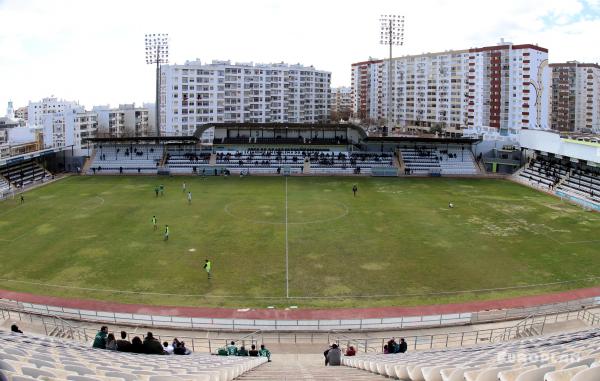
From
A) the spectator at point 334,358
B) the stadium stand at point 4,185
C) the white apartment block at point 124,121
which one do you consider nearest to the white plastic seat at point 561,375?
the spectator at point 334,358

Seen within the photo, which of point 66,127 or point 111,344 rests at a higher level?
point 66,127

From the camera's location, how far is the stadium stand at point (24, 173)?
5168 centimetres

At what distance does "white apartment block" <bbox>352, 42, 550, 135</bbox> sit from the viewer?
87125 millimetres

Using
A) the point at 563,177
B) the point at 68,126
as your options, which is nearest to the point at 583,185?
the point at 563,177

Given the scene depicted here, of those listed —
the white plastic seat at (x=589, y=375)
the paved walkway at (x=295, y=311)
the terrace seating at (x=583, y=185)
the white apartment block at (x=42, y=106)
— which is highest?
the white apartment block at (x=42, y=106)

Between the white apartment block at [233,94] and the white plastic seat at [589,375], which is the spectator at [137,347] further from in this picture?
the white apartment block at [233,94]

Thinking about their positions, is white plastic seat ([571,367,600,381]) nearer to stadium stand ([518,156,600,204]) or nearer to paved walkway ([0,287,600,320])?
paved walkway ([0,287,600,320])

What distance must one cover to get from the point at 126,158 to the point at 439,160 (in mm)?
38566

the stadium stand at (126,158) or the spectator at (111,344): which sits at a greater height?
the stadium stand at (126,158)

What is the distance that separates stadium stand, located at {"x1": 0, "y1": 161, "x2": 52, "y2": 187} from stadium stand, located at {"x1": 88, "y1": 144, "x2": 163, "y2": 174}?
5.78 meters

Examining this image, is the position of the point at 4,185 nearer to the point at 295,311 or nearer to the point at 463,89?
the point at 295,311

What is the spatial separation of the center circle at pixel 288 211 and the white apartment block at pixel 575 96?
87.3m

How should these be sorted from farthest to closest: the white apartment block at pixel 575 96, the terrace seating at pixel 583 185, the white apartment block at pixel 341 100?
1. the white apartment block at pixel 341 100
2. the white apartment block at pixel 575 96
3. the terrace seating at pixel 583 185

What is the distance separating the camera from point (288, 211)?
40.0 meters
